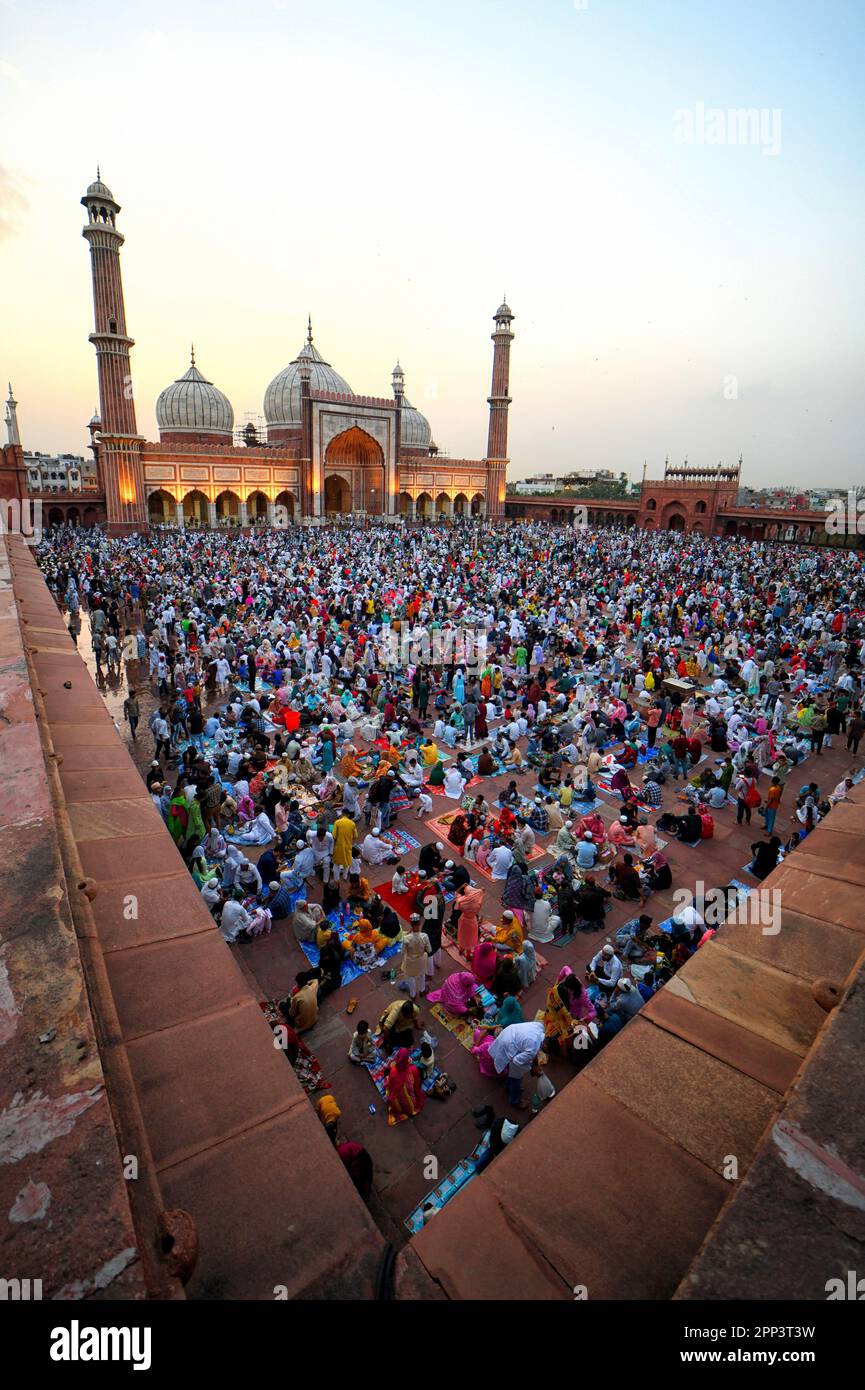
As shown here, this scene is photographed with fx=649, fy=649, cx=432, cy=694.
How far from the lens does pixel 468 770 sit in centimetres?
960

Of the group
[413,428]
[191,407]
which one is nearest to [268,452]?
[191,407]

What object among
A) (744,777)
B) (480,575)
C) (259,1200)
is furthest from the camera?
(480,575)

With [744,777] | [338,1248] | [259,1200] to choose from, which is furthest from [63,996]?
[744,777]

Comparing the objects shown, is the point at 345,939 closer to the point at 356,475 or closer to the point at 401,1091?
the point at 401,1091

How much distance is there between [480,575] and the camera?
2491 centimetres

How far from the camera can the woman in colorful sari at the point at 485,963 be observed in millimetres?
5570

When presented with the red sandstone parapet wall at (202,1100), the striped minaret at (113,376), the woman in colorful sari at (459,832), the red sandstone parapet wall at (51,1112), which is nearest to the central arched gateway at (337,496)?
the striped minaret at (113,376)

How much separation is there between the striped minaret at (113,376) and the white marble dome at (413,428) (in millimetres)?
27889

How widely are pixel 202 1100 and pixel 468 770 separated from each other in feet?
24.5

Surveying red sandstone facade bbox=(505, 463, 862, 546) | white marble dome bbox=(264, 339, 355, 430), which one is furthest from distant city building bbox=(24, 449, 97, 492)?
red sandstone facade bbox=(505, 463, 862, 546)

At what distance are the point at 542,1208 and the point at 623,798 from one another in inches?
292

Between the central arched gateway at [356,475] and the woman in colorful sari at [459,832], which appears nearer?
the woman in colorful sari at [459,832]

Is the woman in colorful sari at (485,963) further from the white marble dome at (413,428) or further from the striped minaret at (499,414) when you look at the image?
the white marble dome at (413,428)
